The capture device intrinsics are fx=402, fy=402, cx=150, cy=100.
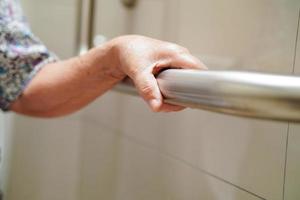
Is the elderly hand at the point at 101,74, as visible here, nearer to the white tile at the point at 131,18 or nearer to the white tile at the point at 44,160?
the white tile at the point at 131,18

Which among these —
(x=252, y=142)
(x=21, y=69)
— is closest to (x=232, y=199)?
(x=252, y=142)

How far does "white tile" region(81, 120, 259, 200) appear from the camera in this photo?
0.57 meters

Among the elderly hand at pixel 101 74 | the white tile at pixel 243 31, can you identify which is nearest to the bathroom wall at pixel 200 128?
the white tile at pixel 243 31

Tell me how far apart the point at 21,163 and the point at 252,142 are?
34.8 inches

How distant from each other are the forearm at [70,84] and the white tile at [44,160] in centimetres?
29

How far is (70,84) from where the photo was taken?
64cm

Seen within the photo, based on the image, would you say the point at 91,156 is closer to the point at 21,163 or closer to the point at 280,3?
the point at 21,163

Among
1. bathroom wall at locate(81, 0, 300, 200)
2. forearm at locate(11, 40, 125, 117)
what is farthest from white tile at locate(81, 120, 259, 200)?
forearm at locate(11, 40, 125, 117)

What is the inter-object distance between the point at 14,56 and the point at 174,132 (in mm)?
310

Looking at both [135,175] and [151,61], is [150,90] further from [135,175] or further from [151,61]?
[135,175]

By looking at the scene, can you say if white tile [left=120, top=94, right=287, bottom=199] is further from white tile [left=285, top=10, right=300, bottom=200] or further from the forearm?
the forearm

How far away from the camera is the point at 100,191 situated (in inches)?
34.5

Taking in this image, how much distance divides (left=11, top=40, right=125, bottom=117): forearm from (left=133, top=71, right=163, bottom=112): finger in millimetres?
126

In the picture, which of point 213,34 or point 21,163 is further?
point 21,163
